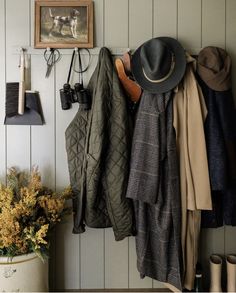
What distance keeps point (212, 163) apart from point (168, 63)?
1.80ft

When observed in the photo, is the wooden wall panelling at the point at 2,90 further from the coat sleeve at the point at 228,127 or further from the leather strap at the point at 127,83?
the coat sleeve at the point at 228,127

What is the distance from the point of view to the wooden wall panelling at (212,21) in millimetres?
1445

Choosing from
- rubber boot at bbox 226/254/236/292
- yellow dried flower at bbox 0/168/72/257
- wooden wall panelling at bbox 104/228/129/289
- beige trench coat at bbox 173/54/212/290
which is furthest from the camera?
wooden wall panelling at bbox 104/228/129/289

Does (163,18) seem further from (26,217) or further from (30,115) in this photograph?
(26,217)

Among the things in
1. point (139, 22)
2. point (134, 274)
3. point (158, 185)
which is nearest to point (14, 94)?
point (139, 22)

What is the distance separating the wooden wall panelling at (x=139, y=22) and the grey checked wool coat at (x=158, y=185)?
37 centimetres

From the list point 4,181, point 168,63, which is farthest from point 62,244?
point 168,63

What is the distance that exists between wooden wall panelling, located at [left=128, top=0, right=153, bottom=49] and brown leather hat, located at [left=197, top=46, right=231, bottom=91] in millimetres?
336

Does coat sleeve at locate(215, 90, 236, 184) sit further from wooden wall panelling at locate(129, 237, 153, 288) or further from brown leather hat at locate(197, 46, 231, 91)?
wooden wall panelling at locate(129, 237, 153, 288)

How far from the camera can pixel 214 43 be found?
4.75ft

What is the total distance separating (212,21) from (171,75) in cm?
48

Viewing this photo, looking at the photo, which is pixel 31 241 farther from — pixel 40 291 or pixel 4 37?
pixel 4 37

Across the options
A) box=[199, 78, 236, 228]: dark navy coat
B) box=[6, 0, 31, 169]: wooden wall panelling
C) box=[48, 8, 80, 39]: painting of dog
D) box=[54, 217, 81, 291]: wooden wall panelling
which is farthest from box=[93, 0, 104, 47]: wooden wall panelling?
box=[54, 217, 81, 291]: wooden wall panelling

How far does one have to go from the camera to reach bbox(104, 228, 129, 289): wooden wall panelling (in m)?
1.47
